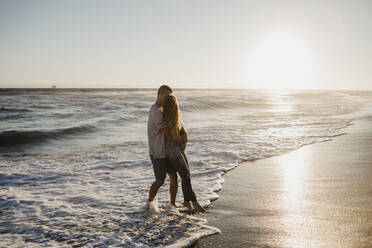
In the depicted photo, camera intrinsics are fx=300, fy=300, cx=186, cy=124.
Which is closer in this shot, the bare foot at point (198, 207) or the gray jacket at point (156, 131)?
the gray jacket at point (156, 131)

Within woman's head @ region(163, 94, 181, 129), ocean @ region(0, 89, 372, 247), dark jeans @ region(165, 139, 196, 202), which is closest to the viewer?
ocean @ region(0, 89, 372, 247)

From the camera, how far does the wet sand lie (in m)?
3.73

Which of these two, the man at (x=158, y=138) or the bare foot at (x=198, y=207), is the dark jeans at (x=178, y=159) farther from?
the bare foot at (x=198, y=207)

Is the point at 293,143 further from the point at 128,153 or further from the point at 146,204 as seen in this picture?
the point at 146,204

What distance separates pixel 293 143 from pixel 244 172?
440 cm

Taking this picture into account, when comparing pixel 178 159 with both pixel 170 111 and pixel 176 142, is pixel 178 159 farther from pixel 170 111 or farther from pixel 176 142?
pixel 170 111

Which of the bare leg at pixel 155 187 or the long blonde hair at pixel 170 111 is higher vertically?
the long blonde hair at pixel 170 111

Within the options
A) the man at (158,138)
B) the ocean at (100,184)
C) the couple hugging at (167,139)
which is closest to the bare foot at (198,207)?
the couple hugging at (167,139)

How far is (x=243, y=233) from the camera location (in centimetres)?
393

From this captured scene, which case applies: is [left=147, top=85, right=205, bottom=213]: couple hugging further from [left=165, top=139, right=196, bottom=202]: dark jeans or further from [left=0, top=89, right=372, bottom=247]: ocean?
[left=0, top=89, right=372, bottom=247]: ocean

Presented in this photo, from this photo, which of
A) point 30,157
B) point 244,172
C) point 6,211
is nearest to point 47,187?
point 6,211

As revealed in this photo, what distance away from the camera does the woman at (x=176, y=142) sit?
4.48 meters

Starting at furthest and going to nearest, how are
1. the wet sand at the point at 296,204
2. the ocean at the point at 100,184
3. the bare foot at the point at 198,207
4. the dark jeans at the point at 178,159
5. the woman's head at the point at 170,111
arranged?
the bare foot at the point at 198,207 → the dark jeans at the point at 178,159 → the woman's head at the point at 170,111 → the ocean at the point at 100,184 → the wet sand at the point at 296,204

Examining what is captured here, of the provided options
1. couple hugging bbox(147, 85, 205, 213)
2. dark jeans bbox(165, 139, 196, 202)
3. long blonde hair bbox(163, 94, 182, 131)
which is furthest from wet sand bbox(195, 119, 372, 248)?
long blonde hair bbox(163, 94, 182, 131)
